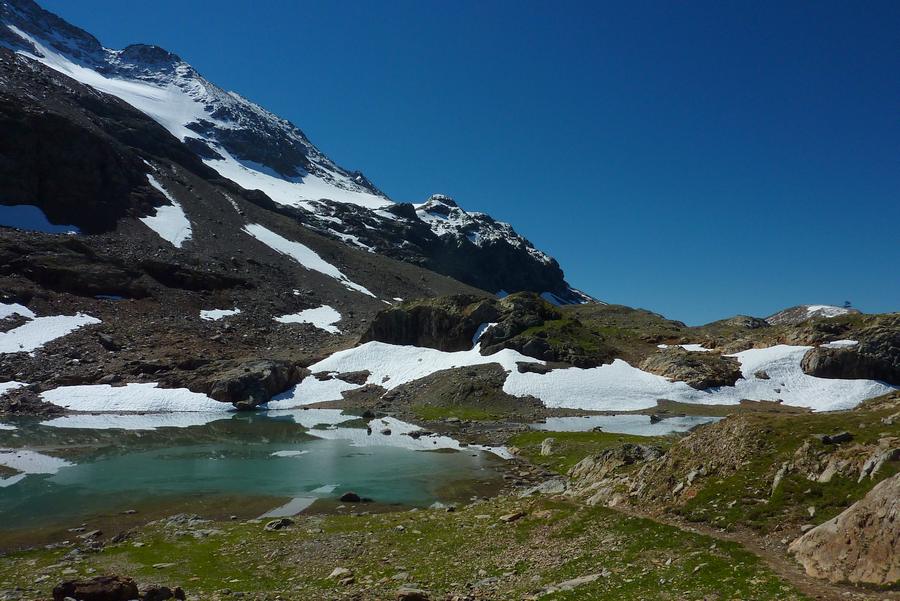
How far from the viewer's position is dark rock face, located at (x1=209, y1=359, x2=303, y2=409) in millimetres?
91000

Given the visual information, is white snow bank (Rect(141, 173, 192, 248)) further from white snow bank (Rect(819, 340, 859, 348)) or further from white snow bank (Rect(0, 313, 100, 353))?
white snow bank (Rect(819, 340, 859, 348))

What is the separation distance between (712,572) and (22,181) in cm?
18194

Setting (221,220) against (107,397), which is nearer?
(107,397)

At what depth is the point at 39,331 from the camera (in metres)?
99.2

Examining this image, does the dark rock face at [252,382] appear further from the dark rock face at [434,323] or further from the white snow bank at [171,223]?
the white snow bank at [171,223]

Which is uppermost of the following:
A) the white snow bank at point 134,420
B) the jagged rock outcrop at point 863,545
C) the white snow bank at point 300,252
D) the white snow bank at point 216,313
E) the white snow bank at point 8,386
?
the white snow bank at point 300,252

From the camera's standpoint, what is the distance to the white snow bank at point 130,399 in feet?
272

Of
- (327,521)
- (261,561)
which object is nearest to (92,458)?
(327,521)

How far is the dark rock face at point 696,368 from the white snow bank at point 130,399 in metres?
75.6

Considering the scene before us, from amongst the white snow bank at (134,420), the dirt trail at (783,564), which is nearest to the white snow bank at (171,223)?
the white snow bank at (134,420)

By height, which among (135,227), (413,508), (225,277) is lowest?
(413,508)

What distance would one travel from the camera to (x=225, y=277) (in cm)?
14450

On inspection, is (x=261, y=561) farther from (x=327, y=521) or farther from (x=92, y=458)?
(x=92, y=458)

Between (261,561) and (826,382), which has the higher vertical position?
(826,382)
